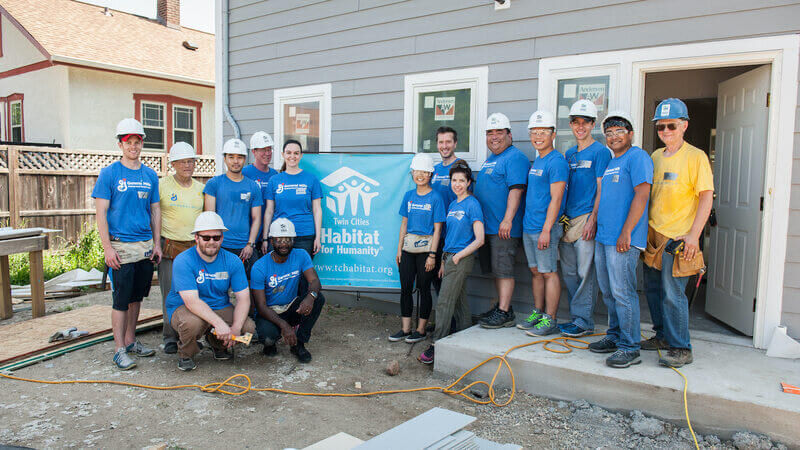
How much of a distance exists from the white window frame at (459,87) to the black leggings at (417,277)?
116 centimetres

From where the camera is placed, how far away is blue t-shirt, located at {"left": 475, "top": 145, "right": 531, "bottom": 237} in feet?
14.0

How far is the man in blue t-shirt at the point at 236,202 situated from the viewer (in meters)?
4.58

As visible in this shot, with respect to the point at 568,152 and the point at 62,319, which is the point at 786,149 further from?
the point at 62,319

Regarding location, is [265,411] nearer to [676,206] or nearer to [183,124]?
[676,206]

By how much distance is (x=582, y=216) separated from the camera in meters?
3.98

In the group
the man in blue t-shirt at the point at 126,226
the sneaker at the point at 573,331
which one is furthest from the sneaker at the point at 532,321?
the man in blue t-shirt at the point at 126,226

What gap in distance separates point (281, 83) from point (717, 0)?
4633 millimetres

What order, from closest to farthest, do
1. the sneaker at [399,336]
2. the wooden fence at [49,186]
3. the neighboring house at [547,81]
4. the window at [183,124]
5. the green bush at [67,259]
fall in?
1. the neighboring house at [547,81]
2. the sneaker at [399,336]
3. the green bush at [67,259]
4. the wooden fence at [49,186]
5. the window at [183,124]

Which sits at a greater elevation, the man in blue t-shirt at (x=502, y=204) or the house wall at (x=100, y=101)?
the house wall at (x=100, y=101)

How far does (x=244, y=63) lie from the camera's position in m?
6.89

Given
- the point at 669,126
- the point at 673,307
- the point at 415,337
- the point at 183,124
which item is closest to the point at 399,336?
the point at 415,337

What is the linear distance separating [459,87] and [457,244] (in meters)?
1.76

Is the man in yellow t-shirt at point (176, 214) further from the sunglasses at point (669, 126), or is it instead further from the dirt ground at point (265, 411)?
the sunglasses at point (669, 126)

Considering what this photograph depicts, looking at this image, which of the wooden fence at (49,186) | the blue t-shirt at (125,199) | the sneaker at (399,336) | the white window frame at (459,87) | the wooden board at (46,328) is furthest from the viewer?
the wooden fence at (49,186)
